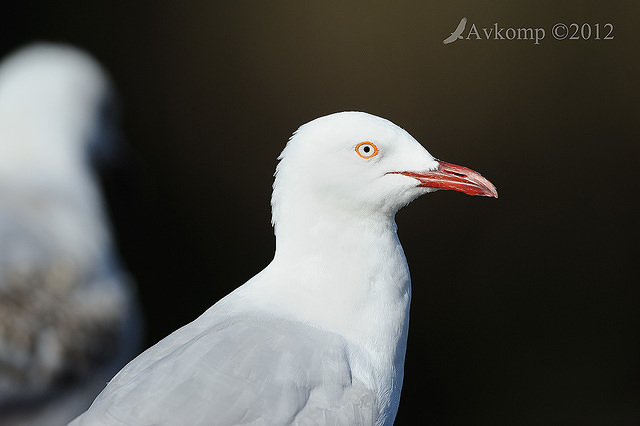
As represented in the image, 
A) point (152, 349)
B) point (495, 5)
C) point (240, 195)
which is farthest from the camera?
point (240, 195)

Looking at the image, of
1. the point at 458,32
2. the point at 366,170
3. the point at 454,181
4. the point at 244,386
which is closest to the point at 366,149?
the point at 366,170

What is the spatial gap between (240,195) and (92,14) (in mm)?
685

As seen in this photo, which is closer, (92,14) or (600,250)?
(92,14)

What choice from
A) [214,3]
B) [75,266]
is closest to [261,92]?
[214,3]

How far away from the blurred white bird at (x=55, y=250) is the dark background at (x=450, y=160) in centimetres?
28

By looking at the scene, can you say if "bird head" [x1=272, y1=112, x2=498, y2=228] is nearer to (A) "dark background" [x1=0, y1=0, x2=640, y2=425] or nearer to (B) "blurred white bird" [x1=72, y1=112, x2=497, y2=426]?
(B) "blurred white bird" [x1=72, y1=112, x2=497, y2=426]

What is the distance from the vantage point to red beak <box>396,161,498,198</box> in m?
1.12

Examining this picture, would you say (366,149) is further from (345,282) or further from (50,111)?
(50,111)

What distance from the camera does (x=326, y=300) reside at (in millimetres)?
1139

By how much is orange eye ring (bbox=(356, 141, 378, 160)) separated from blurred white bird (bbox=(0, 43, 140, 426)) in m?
0.77

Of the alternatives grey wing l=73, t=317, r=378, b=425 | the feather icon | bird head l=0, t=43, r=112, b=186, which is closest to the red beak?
grey wing l=73, t=317, r=378, b=425

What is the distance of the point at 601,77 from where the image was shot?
2.44 m

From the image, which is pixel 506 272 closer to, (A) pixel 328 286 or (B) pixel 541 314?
(B) pixel 541 314

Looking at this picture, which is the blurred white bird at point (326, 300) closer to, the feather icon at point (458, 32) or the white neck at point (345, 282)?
the white neck at point (345, 282)
